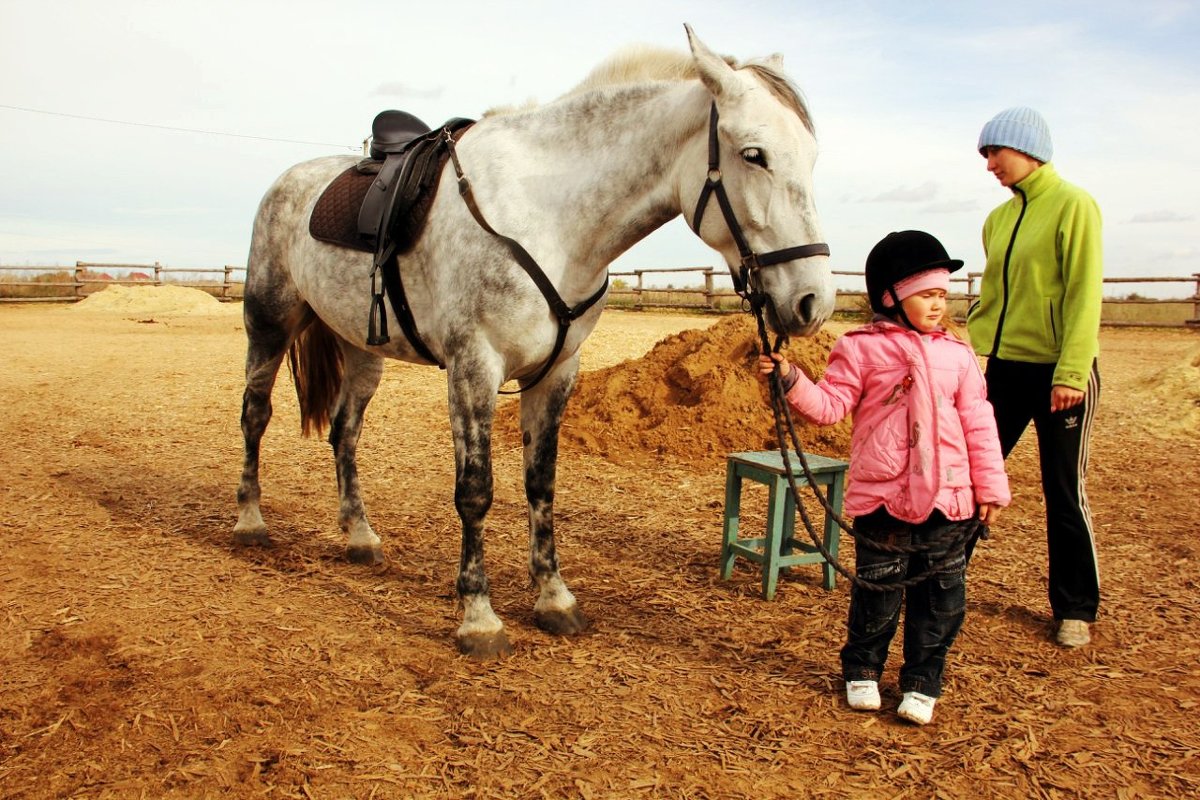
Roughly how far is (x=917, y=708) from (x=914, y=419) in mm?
1002

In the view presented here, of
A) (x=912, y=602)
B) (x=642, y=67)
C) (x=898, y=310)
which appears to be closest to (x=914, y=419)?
(x=898, y=310)

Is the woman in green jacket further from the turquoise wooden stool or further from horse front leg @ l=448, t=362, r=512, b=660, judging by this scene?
horse front leg @ l=448, t=362, r=512, b=660

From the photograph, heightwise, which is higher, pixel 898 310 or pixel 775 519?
pixel 898 310

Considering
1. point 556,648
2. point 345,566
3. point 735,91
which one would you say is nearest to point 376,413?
point 345,566

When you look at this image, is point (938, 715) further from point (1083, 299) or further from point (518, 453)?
point (518, 453)

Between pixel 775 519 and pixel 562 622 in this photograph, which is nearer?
pixel 562 622

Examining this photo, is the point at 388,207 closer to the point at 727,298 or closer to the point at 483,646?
the point at 483,646

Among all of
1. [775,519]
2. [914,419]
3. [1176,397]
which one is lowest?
[775,519]

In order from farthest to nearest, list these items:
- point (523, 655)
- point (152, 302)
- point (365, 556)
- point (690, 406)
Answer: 1. point (152, 302)
2. point (690, 406)
3. point (365, 556)
4. point (523, 655)

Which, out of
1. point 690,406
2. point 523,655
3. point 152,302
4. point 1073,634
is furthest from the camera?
point 152,302

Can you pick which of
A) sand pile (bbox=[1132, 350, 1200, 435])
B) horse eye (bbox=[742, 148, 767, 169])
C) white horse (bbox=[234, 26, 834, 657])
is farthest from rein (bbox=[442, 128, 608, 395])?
sand pile (bbox=[1132, 350, 1200, 435])

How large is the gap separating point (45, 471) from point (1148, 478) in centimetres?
835

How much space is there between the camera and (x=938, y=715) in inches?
116

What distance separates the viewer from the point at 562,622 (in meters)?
3.64
